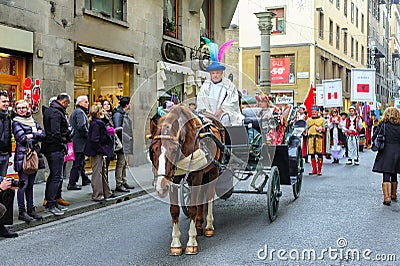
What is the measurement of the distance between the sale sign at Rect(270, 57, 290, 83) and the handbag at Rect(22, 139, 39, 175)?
25.4 meters

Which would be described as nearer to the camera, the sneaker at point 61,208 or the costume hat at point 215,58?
the costume hat at point 215,58

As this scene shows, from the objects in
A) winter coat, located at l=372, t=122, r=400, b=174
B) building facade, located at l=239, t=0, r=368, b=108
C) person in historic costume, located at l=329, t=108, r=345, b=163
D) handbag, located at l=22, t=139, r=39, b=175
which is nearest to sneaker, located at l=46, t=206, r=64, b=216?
handbag, located at l=22, t=139, r=39, b=175

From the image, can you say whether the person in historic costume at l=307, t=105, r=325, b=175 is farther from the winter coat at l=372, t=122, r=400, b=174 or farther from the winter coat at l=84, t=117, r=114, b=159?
the winter coat at l=84, t=117, r=114, b=159

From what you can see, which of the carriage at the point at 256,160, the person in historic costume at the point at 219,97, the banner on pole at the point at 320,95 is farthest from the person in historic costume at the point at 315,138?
the banner on pole at the point at 320,95

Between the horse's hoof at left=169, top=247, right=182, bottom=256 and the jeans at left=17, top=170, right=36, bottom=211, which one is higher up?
the jeans at left=17, top=170, right=36, bottom=211

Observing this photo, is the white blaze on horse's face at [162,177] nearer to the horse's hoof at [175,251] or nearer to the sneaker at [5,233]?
the horse's hoof at [175,251]

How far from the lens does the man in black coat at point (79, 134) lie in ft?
30.7

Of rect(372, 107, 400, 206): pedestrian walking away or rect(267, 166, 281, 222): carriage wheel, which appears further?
rect(372, 107, 400, 206): pedestrian walking away

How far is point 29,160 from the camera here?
7.16 metres

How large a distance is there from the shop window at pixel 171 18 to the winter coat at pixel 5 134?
9.90 metres

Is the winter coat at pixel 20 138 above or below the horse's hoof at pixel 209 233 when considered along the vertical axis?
above

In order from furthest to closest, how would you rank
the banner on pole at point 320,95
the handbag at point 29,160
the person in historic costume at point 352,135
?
the banner on pole at point 320,95
the person in historic costume at point 352,135
the handbag at point 29,160

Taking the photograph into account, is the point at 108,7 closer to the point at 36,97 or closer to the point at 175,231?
the point at 36,97

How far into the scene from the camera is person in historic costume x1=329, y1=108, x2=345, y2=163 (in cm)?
1652
